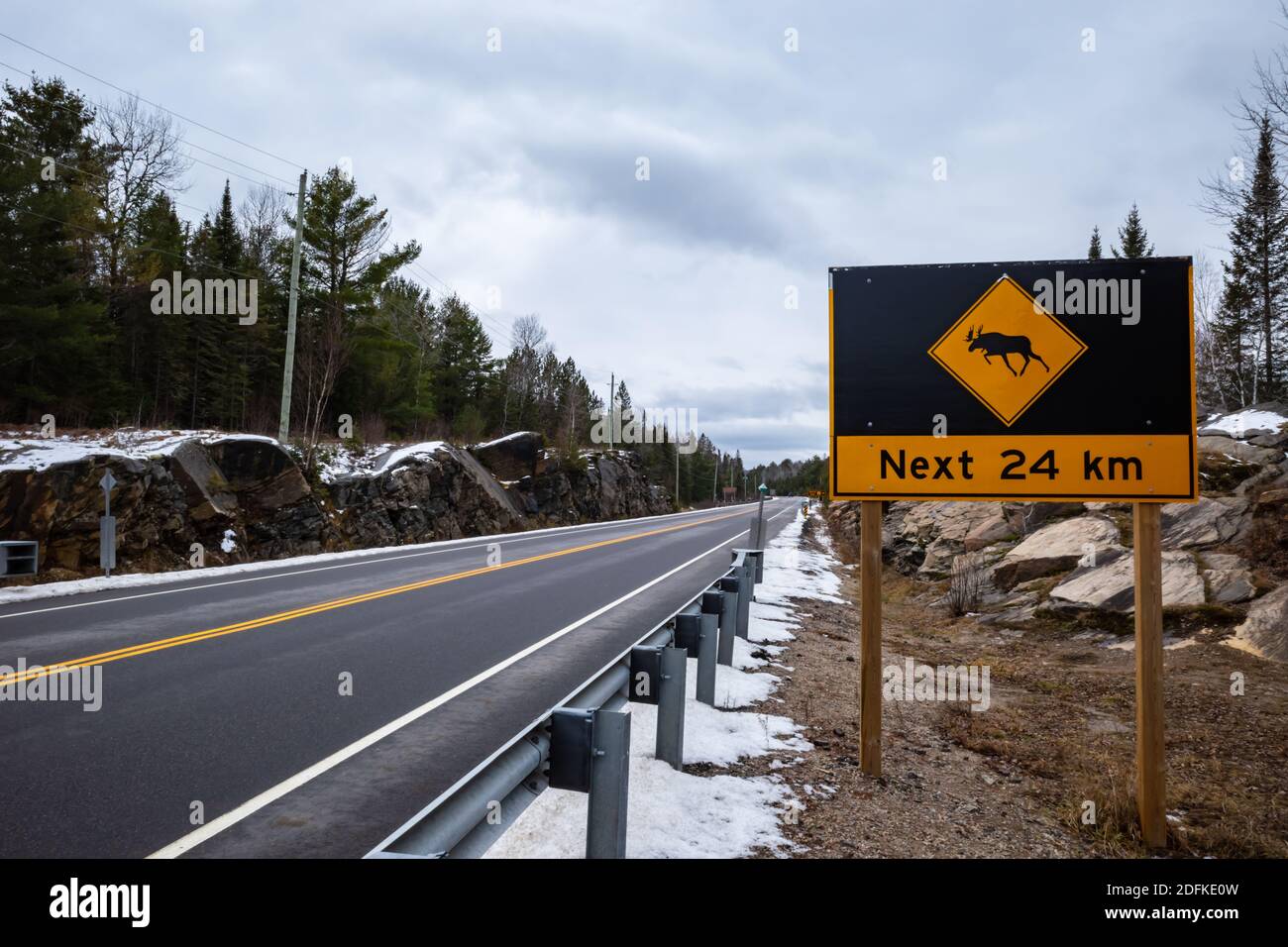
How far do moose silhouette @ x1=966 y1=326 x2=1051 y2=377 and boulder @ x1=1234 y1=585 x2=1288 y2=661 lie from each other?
5.47 metres

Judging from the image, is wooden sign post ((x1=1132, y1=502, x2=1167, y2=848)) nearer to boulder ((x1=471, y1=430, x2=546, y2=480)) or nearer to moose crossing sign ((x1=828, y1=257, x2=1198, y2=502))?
moose crossing sign ((x1=828, y1=257, x2=1198, y2=502))

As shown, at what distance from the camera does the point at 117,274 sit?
1342 inches

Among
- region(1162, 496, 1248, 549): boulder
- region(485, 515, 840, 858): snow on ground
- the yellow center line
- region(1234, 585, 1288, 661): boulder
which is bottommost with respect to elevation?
region(485, 515, 840, 858): snow on ground

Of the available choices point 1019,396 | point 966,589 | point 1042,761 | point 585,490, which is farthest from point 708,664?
point 585,490

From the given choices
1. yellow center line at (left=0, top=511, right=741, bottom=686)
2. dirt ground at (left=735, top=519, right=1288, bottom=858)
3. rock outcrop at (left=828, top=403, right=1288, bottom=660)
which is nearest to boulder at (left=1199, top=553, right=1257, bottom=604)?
rock outcrop at (left=828, top=403, right=1288, bottom=660)

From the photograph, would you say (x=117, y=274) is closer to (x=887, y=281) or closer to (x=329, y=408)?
(x=329, y=408)

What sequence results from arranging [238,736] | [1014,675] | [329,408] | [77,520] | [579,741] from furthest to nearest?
[329,408], [77,520], [1014,675], [238,736], [579,741]

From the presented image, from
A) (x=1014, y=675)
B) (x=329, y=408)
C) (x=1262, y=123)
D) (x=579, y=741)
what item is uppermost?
(x=1262, y=123)

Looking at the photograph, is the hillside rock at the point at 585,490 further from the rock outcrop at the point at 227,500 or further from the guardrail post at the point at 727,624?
the guardrail post at the point at 727,624

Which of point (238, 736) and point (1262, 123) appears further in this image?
point (1262, 123)

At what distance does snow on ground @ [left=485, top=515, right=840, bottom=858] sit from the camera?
3643mm

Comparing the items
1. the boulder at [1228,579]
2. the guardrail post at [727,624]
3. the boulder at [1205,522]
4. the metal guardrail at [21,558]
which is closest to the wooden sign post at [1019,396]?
the guardrail post at [727,624]
